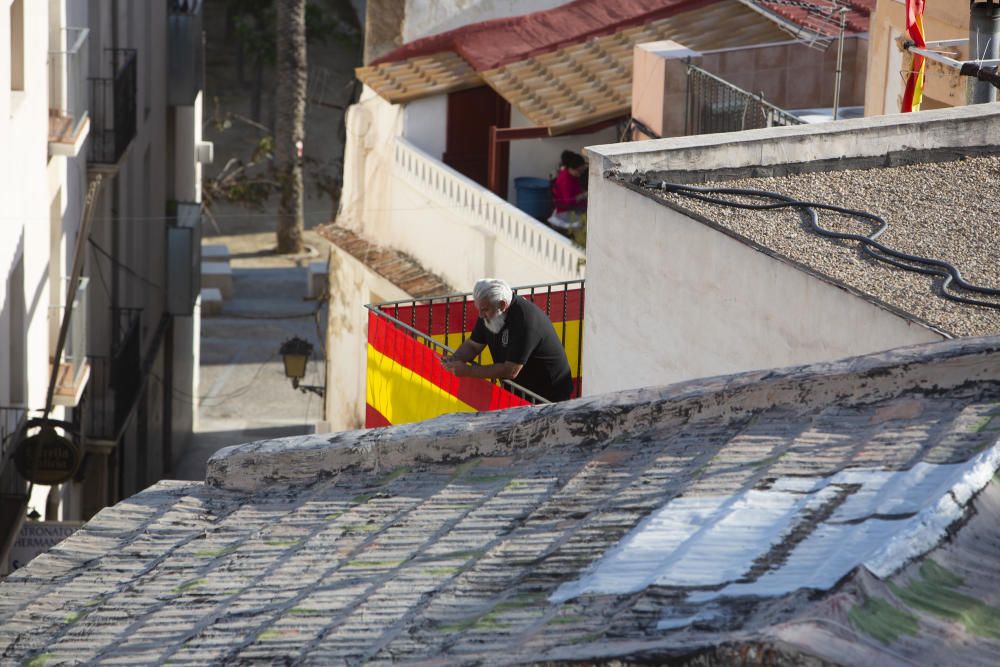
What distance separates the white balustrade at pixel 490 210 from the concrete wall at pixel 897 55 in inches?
122

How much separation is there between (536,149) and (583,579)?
15940 millimetres

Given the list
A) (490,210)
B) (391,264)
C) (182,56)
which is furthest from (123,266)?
(490,210)

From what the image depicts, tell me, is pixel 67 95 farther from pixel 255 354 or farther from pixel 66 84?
pixel 255 354

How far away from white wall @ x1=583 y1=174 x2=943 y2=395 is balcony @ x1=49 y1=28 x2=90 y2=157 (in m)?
7.79

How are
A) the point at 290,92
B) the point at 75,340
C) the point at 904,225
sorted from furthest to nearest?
1. the point at 290,92
2. the point at 75,340
3. the point at 904,225

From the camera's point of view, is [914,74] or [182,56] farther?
[182,56]

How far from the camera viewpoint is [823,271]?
939 cm

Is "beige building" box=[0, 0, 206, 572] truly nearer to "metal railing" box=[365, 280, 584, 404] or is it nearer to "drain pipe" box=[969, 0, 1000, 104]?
"metal railing" box=[365, 280, 584, 404]

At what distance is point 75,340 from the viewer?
18250 millimetres

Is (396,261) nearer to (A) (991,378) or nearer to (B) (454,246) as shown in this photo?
(B) (454,246)

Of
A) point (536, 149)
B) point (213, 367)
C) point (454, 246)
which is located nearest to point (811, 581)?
point (454, 246)

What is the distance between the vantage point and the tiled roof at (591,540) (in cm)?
468

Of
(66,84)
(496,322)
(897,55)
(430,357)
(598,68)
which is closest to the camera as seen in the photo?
(496,322)

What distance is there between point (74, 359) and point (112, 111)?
3.57m
